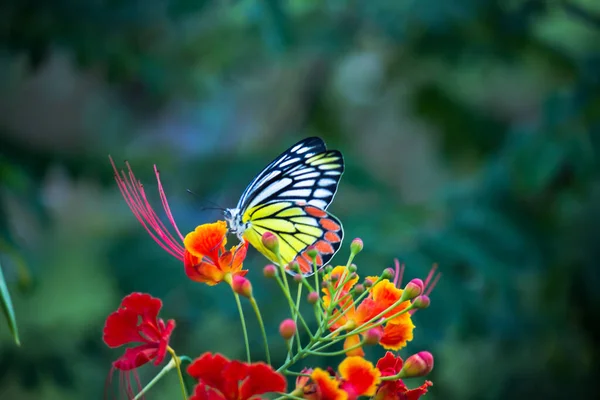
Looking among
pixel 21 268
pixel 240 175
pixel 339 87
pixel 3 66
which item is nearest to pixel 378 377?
pixel 21 268

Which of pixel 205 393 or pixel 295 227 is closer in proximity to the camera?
pixel 205 393

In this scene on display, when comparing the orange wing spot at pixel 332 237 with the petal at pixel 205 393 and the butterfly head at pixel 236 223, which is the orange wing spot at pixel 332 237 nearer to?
the butterfly head at pixel 236 223

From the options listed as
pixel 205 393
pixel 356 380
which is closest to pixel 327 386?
pixel 356 380

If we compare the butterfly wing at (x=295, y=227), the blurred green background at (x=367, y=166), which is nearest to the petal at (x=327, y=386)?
the butterfly wing at (x=295, y=227)

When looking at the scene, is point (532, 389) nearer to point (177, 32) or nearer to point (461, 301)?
point (461, 301)

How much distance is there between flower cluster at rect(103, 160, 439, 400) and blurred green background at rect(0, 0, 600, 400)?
101cm

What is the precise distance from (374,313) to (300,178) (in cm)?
46

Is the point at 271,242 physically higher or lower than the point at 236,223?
higher

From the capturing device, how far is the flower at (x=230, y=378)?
88cm

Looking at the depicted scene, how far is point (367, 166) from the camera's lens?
3775 millimetres

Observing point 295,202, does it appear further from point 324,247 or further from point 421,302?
point 421,302

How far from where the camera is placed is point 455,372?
4.29 metres

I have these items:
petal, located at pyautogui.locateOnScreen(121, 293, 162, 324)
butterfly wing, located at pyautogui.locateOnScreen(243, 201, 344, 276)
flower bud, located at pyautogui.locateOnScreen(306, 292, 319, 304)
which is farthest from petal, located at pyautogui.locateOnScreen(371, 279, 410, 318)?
petal, located at pyautogui.locateOnScreen(121, 293, 162, 324)

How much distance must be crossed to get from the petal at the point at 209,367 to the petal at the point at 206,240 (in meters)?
0.24
